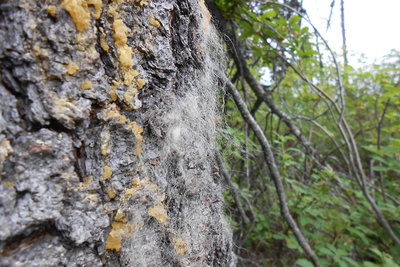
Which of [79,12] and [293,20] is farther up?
[293,20]

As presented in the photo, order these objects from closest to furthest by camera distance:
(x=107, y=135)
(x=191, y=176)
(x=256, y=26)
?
(x=107, y=135) < (x=191, y=176) < (x=256, y=26)

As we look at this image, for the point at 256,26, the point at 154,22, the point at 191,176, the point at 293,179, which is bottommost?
the point at 191,176

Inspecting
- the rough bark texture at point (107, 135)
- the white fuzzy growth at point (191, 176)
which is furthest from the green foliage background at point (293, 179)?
the rough bark texture at point (107, 135)

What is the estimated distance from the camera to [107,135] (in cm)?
57

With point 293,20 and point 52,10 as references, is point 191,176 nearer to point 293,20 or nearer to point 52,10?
point 52,10

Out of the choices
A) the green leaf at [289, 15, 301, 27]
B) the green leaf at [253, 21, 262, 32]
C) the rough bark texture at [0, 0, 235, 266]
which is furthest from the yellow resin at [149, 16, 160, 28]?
the green leaf at [289, 15, 301, 27]

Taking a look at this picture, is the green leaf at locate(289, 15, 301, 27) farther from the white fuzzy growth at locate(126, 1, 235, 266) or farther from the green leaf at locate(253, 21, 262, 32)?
the white fuzzy growth at locate(126, 1, 235, 266)

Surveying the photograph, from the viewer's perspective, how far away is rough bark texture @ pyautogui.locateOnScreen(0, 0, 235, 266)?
0.44 m

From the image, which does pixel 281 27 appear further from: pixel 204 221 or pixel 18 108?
pixel 18 108

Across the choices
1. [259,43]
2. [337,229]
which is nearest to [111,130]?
[259,43]

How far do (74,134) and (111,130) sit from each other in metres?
0.08

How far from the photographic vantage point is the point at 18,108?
45 centimetres

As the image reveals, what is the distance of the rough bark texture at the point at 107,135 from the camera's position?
0.44 metres

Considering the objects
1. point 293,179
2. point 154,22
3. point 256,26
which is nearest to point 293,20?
point 256,26
